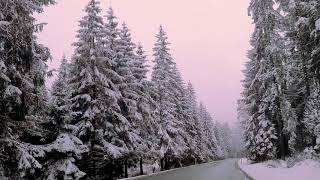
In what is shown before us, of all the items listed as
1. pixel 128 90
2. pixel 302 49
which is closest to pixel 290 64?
pixel 302 49

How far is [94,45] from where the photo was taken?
1176 inches

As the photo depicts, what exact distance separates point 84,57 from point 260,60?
15191mm

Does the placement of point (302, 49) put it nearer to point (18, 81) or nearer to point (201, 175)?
point (201, 175)

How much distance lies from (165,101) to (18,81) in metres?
32.8

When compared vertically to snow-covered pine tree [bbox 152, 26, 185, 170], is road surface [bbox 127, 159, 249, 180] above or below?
below

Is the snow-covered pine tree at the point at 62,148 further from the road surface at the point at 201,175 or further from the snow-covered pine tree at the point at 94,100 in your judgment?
the road surface at the point at 201,175

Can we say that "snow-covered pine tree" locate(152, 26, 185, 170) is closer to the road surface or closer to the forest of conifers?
the forest of conifers

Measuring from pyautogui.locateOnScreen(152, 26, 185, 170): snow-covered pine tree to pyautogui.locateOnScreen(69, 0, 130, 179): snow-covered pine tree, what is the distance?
14.7 meters

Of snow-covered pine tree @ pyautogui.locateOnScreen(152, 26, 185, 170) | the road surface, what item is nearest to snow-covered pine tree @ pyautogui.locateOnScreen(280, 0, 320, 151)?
the road surface

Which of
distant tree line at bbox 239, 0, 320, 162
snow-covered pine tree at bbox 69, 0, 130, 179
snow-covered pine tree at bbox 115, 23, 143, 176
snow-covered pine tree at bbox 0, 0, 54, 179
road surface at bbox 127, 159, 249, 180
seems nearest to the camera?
snow-covered pine tree at bbox 0, 0, 54, 179

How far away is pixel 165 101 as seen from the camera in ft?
158

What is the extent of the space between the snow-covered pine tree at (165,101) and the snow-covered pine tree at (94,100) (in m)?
14.7

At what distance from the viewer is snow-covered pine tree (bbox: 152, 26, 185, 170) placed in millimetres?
46562

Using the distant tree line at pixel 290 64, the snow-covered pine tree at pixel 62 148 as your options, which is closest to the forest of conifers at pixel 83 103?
the snow-covered pine tree at pixel 62 148
